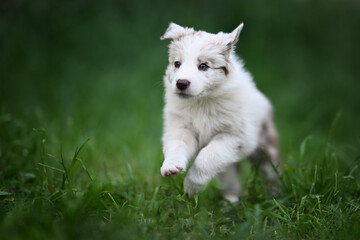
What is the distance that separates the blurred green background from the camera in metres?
6.39

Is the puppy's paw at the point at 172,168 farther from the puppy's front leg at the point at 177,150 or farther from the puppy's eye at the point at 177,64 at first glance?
the puppy's eye at the point at 177,64

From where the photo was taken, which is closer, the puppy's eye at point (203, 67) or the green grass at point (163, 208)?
the green grass at point (163, 208)

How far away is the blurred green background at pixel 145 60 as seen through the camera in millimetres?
6387

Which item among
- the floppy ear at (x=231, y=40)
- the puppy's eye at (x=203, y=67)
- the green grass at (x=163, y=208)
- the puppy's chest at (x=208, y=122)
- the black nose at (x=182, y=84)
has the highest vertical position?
the floppy ear at (x=231, y=40)

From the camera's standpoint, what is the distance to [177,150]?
326cm

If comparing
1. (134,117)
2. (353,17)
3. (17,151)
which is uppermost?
(353,17)

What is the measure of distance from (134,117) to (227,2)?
12.6ft

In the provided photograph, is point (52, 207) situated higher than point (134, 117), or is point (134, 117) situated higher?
point (52, 207)

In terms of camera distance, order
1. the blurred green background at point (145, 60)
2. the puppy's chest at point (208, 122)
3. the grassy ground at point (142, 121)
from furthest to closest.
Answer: the blurred green background at point (145, 60) → the puppy's chest at point (208, 122) → the grassy ground at point (142, 121)

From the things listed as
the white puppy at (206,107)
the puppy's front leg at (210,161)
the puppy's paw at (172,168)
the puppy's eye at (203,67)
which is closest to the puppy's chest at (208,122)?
the white puppy at (206,107)

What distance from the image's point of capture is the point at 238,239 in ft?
9.07

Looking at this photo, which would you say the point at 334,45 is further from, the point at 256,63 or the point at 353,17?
the point at 256,63

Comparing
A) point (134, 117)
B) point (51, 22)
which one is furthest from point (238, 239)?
point (51, 22)

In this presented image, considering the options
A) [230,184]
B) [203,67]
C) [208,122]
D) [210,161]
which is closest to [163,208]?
[210,161]
